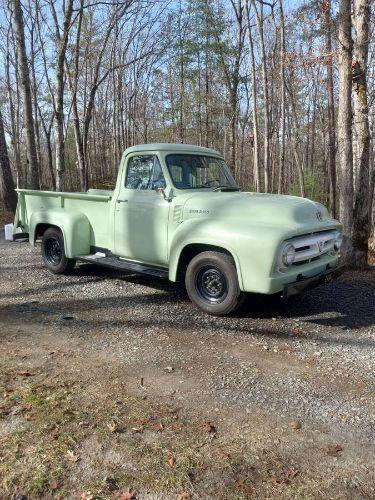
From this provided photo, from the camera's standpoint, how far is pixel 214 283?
213 inches

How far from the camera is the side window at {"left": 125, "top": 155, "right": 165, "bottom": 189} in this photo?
607 cm

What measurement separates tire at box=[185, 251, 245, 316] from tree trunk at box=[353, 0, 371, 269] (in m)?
3.72

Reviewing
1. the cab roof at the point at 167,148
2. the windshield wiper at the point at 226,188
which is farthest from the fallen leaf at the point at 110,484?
the cab roof at the point at 167,148

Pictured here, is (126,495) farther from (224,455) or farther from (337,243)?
(337,243)

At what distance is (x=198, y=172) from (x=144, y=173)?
2.60ft

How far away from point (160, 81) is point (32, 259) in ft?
91.8

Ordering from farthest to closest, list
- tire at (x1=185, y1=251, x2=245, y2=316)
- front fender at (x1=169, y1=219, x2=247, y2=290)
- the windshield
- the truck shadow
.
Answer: the windshield
the truck shadow
tire at (x1=185, y1=251, x2=245, y2=316)
front fender at (x1=169, y1=219, x2=247, y2=290)

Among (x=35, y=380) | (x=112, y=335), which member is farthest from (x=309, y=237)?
(x=35, y=380)

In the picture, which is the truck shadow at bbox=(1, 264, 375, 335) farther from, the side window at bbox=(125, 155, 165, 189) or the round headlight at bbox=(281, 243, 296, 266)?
the side window at bbox=(125, 155, 165, 189)

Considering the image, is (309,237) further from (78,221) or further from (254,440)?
(78,221)

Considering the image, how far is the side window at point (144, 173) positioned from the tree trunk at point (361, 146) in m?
3.93

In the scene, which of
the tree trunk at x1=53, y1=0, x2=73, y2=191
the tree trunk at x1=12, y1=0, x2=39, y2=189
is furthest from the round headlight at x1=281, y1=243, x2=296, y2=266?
the tree trunk at x1=12, y1=0, x2=39, y2=189

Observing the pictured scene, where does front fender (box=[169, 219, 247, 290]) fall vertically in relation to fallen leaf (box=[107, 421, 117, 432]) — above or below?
above

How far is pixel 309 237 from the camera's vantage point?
5148 millimetres
